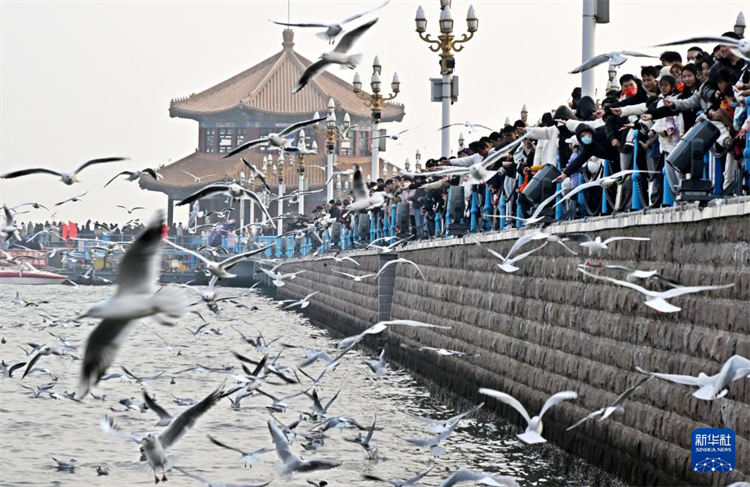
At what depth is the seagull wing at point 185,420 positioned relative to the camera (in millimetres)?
10328

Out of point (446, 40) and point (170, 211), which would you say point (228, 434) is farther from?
point (170, 211)

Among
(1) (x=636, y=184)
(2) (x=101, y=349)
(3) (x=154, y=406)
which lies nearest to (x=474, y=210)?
(1) (x=636, y=184)

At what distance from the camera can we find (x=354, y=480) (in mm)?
15242

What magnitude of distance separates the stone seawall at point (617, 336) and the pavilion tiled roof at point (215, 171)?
62.9 m

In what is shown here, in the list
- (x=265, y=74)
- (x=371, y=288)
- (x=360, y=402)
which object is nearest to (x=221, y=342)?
(x=371, y=288)

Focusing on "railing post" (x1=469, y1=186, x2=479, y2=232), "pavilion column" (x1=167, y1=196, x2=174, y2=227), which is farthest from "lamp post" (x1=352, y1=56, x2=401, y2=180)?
"pavilion column" (x1=167, y1=196, x2=174, y2=227)

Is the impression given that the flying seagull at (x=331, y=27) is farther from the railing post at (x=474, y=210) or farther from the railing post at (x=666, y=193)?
the railing post at (x=474, y=210)

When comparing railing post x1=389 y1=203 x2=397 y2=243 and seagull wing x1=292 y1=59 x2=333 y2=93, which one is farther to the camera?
railing post x1=389 y1=203 x2=397 y2=243

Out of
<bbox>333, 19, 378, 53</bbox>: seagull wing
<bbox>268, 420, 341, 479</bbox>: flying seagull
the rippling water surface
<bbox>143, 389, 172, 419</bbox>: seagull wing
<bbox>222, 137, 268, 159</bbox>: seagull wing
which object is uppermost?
<bbox>333, 19, 378, 53</bbox>: seagull wing

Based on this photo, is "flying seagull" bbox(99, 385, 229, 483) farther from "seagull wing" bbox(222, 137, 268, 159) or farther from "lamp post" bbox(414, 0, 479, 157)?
"lamp post" bbox(414, 0, 479, 157)

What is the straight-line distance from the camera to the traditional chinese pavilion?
87.6m

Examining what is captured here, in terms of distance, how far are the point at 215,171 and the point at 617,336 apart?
77.0 m

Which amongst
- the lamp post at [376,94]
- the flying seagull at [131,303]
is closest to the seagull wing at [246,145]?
the flying seagull at [131,303]

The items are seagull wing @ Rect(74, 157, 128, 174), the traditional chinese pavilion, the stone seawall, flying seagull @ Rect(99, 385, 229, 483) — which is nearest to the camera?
flying seagull @ Rect(99, 385, 229, 483)
